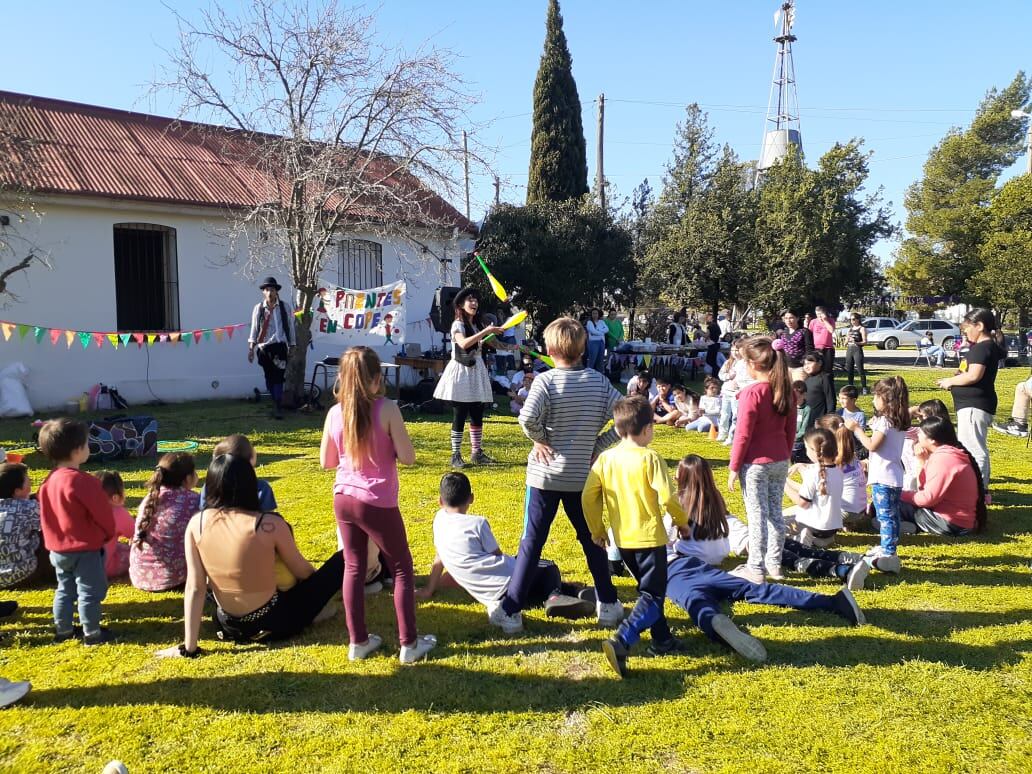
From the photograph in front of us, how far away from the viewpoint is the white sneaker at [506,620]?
3932 mm

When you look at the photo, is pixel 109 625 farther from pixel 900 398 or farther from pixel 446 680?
pixel 900 398

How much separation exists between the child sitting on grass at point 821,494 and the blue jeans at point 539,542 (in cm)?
199


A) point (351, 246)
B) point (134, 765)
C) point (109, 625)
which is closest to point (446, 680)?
point (134, 765)

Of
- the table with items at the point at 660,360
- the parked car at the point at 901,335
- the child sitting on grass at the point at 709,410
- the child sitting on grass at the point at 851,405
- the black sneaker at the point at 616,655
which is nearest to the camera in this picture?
the black sneaker at the point at 616,655

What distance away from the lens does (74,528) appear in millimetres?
3695

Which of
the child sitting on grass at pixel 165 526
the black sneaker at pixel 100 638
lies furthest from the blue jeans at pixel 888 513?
the black sneaker at pixel 100 638

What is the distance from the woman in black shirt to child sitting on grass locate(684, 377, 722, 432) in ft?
13.4

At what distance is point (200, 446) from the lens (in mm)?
9211

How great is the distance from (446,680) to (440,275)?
14761 millimetres

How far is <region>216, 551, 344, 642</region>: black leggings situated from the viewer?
378cm

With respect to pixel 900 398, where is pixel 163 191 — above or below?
above

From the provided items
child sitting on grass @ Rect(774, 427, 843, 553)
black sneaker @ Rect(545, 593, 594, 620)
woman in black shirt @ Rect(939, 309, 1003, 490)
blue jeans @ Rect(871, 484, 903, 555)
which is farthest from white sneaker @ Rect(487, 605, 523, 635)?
woman in black shirt @ Rect(939, 309, 1003, 490)

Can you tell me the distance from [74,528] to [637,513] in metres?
2.75

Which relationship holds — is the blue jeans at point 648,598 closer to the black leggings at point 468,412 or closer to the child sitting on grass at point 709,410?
the black leggings at point 468,412
